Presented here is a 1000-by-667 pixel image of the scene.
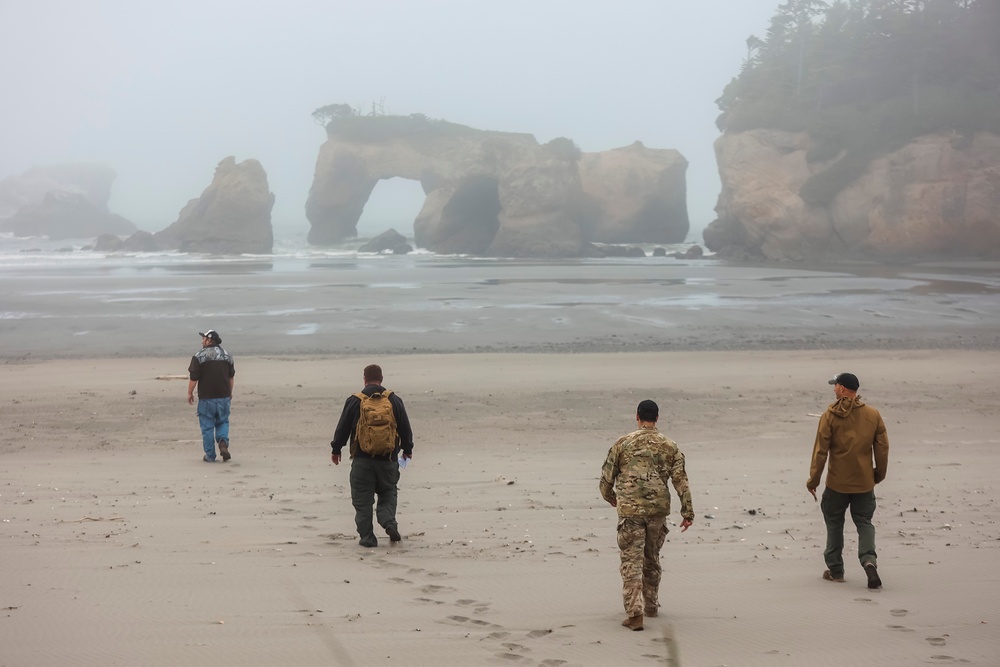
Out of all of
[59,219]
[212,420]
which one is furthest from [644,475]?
[59,219]

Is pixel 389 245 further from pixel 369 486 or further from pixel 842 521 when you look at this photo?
pixel 842 521

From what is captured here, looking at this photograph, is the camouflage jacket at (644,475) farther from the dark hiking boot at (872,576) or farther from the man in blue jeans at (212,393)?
the man in blue jeans at (212,393)

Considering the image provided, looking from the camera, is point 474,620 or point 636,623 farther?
point 474,620

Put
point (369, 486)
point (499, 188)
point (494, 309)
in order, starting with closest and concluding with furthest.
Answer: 1. point (369, 486)
2. point (494, 309)
3. point (499, 188)

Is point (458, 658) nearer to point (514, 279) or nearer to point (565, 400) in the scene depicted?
point (565, 400)

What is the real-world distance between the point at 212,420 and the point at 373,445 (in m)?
3.93

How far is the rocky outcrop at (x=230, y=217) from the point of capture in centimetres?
6769

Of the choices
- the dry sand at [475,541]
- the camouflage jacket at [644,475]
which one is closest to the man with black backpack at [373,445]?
the dry sand at [475,541]

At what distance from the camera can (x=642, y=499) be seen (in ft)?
17.8

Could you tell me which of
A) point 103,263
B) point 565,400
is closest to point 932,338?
point 565,400

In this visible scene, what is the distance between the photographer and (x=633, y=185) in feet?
251

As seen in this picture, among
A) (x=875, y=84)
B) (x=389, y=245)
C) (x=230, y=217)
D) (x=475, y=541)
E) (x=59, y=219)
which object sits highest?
(x=875, y=84)

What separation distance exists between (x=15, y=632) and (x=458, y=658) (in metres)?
2.32

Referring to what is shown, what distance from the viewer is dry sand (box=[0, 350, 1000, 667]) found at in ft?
16.9
